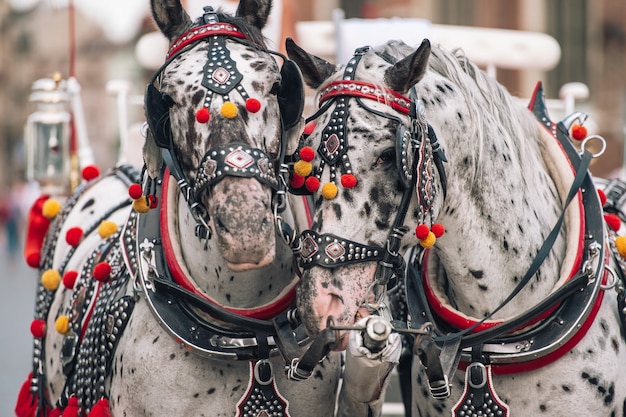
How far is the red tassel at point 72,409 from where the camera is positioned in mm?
3766

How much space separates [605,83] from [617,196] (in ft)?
52.0

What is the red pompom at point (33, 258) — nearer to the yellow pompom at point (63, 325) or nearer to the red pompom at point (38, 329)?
the red pompom at point (38, 329)

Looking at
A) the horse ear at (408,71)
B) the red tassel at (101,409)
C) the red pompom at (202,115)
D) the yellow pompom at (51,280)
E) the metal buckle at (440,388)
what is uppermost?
the horse ear at (408,71)

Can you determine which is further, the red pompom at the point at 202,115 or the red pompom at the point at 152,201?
the red pompom at the point at 152,201

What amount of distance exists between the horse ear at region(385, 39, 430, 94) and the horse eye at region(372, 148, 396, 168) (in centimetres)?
22

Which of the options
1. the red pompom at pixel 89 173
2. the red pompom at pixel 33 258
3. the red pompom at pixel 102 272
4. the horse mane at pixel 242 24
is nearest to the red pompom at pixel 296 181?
the horse mane at pixel 242 24

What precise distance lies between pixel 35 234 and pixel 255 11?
2.50m

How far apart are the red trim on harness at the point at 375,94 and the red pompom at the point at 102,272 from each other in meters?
1.17

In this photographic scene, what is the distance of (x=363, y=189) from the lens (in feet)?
10.3

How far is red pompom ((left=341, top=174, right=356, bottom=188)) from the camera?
3104mm

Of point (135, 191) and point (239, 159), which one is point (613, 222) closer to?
point (239, 159)

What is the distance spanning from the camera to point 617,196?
4324 mm

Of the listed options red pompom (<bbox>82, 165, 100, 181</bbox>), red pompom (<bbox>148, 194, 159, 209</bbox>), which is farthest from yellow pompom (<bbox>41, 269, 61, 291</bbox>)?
red pompom (<bbox>148, 194, 159, 209</bbox>)

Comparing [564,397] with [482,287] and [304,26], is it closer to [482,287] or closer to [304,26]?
[482,287]
